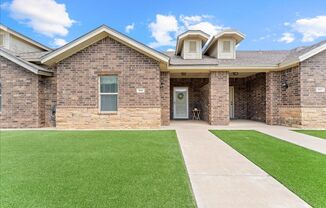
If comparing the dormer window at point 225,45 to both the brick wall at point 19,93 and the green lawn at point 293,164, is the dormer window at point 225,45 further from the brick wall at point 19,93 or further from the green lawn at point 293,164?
the brick wall at point 19,93

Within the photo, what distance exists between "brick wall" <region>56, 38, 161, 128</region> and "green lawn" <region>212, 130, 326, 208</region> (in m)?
5.36

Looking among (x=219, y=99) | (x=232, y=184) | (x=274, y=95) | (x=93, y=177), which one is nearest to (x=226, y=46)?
(x=219, y=99)

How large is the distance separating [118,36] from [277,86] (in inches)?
363

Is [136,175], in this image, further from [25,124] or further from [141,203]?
[25,124]

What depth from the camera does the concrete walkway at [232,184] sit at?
11.2 feet

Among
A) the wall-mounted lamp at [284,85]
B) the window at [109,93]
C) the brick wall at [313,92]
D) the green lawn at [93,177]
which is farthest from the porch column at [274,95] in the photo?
the green lawn at [93,177]

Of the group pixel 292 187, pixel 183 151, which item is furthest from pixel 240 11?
pixel 292 187

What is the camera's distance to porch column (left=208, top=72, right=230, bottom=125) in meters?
13.9

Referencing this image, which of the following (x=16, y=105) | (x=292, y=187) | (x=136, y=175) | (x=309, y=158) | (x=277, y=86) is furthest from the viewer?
(x=277, y=86)

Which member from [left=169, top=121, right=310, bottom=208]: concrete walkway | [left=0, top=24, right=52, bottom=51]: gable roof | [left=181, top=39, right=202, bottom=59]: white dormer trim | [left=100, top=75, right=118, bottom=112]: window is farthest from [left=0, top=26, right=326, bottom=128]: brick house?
[left=169, top=121, right=310, bottom=208]: concrete walkway

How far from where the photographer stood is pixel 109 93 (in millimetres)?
12664

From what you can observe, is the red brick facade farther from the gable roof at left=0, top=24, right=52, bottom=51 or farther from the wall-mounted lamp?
the gable roof at left=0, top=24, right=52, bottom=51

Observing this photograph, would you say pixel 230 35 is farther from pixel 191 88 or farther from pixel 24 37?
pixel 24 37

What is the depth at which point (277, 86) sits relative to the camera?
1400cm
